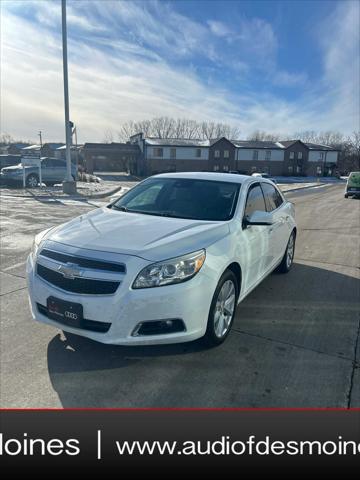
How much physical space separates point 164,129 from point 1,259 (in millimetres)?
97469

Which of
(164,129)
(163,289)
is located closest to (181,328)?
(163,289)

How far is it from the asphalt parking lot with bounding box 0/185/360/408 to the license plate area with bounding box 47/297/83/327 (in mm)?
437

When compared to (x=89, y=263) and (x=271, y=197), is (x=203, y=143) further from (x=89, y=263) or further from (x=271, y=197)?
(x=89, y=263)

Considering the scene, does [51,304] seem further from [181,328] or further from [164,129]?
[164,129]

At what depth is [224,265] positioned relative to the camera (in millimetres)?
3062

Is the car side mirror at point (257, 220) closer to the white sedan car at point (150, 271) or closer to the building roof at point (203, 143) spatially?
the white sedan car at point (150, 271)

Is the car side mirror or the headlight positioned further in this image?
the car side mirror

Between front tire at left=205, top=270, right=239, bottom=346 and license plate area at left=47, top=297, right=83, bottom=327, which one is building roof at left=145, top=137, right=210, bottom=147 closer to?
front tire at left=205, top=270, right=239, bottom=346

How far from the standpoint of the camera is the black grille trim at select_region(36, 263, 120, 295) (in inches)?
103

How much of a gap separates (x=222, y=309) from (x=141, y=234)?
1040mm

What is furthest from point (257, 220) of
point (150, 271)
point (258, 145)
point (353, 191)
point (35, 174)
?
point (258, 145)

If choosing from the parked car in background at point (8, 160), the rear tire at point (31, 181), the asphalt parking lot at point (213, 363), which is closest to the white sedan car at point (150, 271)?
the asphalt parking lot at point (213, 363)

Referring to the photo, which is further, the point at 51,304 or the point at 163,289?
the point at 51,304

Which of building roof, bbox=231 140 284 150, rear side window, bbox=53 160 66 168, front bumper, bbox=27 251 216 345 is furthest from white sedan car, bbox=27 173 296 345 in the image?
building roof, bbox=231 140 284 150
